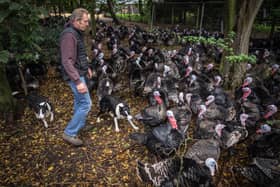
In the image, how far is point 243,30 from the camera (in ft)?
16.7

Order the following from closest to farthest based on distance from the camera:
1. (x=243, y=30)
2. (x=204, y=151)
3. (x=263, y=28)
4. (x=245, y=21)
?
(x=204, y=151)
(x=245, y=21)
(x=243, y=30)
(x=263, y=28)

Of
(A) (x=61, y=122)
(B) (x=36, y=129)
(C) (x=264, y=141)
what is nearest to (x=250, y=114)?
(C) (x=264, y=141)

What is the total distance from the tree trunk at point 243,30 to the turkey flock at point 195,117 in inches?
17.8

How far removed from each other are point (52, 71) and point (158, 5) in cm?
1174

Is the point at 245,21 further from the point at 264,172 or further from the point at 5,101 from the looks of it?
the point at 5,101

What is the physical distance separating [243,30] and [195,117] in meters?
2.38

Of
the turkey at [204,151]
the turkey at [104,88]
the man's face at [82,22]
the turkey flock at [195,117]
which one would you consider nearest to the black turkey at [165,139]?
the turkey flock at [195,117]

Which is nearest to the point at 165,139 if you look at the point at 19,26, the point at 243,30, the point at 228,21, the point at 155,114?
the point at 155,114

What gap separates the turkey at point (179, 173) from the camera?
8.12 ft

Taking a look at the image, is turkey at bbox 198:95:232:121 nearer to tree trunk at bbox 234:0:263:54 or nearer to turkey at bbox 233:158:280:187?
turkey at bbox 233:158:280:187

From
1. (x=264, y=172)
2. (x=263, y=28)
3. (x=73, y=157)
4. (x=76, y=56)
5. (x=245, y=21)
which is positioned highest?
(x=263, y=28)

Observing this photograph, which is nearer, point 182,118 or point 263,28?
point 182,118

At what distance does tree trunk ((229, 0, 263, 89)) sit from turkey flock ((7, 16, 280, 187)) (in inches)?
17.8

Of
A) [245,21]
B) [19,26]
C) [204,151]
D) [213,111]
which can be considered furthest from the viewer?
[245,21]
